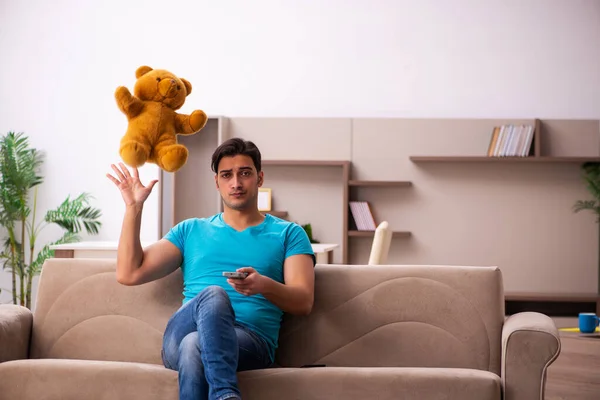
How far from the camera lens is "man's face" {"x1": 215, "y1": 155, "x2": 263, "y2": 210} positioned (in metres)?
2.64

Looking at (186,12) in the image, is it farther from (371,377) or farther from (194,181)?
(371,377)

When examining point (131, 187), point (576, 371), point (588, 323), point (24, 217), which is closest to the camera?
point (131, 187)

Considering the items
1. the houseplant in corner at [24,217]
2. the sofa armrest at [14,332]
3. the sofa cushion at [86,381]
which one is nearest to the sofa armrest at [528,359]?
the sofa cushion at [86,381]

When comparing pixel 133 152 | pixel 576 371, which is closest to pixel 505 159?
pixel 576 371

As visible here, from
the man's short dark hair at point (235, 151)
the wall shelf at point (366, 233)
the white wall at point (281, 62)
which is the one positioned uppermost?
the white wall at point (281, 62)

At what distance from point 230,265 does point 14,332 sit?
75cm

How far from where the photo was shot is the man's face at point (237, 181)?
2639 mm

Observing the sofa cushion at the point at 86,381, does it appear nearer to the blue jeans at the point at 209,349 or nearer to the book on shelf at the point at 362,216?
the blue jeans at the point at 209,349

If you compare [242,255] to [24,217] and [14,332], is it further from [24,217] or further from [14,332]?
[24,217]

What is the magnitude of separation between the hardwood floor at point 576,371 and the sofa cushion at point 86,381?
5.33ft

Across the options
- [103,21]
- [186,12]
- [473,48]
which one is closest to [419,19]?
[473,48]

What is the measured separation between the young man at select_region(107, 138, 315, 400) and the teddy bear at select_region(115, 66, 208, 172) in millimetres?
136

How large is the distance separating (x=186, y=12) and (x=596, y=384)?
5260 mm

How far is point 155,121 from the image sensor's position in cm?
250
